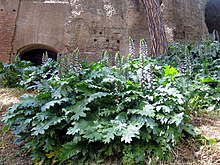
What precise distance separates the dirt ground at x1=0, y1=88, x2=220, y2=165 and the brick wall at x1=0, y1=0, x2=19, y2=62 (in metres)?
3.86

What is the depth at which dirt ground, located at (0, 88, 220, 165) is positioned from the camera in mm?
2227

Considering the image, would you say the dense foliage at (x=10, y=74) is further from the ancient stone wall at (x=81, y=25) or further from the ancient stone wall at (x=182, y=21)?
the ancient stone wall at (x=182, y=21)

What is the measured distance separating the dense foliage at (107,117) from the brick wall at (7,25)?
4357 mm

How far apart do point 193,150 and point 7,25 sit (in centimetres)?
621

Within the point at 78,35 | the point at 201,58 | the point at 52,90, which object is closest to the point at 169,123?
the point at 52,90

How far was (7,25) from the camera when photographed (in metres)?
6.71

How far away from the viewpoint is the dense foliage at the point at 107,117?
222cm

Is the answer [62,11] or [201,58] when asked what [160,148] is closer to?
[201,58]

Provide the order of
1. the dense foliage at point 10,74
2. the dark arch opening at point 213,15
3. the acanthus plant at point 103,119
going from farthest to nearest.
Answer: the dark arch opening at point 213,15 < the dense foliage at point 10,74 < the acanthus plant at point 103,119

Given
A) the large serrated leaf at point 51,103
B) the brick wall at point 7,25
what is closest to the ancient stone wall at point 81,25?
the brick wall at point 7,25

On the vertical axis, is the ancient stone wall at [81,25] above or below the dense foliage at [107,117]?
above

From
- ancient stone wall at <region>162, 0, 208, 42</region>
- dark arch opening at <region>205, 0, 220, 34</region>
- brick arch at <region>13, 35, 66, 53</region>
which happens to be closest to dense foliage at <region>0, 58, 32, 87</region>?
brick arch at <region>13, 35, 66, 53</region>

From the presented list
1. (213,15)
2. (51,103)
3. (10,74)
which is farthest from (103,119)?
(213,15)

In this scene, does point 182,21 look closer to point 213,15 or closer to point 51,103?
point 213,15
